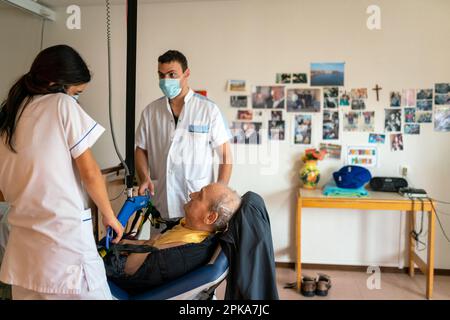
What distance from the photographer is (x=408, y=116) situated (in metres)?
3.17

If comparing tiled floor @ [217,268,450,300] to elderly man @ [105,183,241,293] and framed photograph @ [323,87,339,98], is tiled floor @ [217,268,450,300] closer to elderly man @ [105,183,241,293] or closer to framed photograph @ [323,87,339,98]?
elderly man @ [105,183,241,293]

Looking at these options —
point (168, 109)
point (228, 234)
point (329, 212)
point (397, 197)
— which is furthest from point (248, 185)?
point (228, 234)

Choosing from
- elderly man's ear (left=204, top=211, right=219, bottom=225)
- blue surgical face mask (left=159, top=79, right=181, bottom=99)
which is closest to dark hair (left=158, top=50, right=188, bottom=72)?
blue surgical face mask (left=159, top=79, right=181, bottom=99)

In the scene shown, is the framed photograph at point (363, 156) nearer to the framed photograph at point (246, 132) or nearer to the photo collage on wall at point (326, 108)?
the photo collage on wall at point (326, 108)

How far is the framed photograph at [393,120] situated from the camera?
125 inches

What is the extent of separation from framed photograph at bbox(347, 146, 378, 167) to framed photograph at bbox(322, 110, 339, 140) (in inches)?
6.9

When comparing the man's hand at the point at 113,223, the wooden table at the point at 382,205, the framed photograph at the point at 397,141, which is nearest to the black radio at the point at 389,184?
the wooden table at the point at 382,205

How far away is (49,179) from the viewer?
116 centimetres

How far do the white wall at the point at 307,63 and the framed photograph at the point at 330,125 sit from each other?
7 cm

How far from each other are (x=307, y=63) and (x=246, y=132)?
0.78 metres

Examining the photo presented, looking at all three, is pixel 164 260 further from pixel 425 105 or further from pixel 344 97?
pixel 425 105

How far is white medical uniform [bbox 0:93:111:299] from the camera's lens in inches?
45.5
